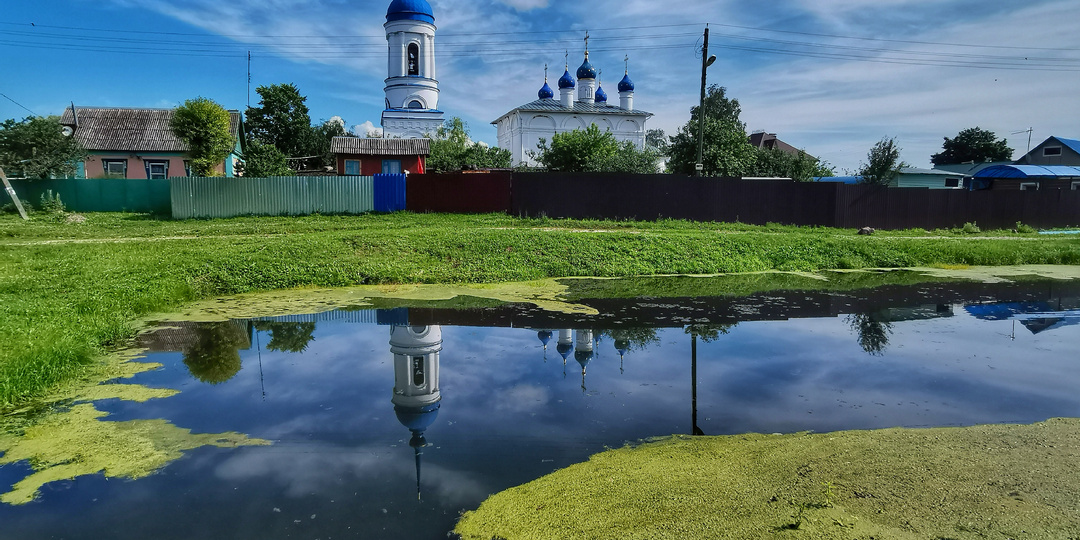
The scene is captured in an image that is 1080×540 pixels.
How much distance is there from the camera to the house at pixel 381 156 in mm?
30719

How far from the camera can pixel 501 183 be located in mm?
20375

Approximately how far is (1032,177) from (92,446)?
144 ft

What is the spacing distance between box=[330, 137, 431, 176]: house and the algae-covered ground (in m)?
28.1

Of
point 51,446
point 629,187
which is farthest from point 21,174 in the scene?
point 51,446

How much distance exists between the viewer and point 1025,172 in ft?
116

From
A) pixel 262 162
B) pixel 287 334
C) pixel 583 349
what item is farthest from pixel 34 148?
pixel 583 349

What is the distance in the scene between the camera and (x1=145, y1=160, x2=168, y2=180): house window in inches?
1183

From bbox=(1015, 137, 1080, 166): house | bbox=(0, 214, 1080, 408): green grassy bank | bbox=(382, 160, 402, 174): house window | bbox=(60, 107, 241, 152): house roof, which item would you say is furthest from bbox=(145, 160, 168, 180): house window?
bbox=(1015, 137, 1080, 166): house

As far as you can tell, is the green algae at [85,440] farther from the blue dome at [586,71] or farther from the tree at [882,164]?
the blue dome at [586,71]

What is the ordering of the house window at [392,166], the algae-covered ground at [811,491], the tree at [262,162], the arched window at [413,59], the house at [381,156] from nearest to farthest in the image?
the algae-covered ground at [811,491], the tree at [262,162], the house at [381,156], the house window at [392,166], the arched window at [413,59]

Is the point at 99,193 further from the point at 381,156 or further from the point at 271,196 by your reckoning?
the point at 381,156

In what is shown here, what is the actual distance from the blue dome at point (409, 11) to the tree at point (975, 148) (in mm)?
44972

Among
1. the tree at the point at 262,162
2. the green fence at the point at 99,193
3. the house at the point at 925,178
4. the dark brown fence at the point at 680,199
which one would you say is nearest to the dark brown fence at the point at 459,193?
the dark brown fence at the point at 680,199

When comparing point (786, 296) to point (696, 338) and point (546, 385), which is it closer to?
point (696, 338)
